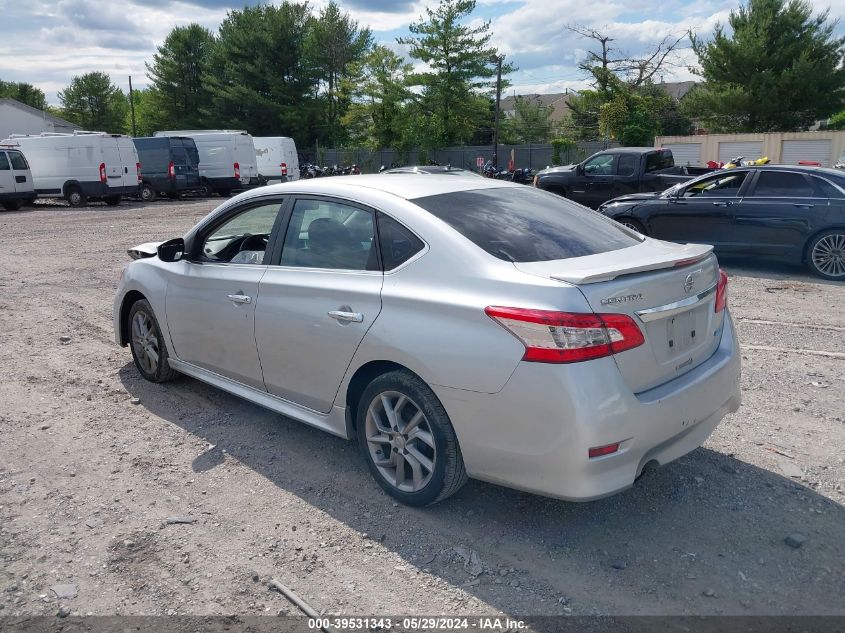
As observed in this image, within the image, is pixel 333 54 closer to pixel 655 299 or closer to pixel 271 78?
pixel 271 78

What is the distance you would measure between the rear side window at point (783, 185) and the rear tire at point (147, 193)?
70.2 ft

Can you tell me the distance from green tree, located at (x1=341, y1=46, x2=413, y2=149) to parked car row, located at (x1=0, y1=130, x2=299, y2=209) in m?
18.4

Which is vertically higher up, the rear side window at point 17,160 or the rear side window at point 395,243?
the rear side window at point 17,160

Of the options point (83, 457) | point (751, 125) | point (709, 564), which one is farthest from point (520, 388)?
point (751, 125)

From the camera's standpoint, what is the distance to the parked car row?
2272 centimetres

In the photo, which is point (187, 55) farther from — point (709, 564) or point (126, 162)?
point (709, 564)

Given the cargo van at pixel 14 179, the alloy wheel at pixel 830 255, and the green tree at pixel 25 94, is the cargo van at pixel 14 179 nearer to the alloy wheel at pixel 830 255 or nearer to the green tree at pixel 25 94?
the alloy wheel at pixel 830 255

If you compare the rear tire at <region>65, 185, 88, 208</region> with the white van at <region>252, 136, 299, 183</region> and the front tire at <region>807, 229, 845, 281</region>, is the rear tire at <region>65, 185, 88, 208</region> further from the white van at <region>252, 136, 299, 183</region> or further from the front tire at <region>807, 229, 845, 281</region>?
the front tire at <region>807, 229, 845, 281</region>

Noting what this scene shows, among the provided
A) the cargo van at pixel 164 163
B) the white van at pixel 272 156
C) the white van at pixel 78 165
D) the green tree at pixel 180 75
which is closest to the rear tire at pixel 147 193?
the cargo van at pixel 164 163

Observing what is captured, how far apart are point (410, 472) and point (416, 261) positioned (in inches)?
41.5

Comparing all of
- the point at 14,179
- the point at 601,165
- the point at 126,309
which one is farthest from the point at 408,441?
the point at 14,179

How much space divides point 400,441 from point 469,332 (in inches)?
29.7

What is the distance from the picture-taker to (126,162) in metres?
23.7

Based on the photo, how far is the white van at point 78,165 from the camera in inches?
898
